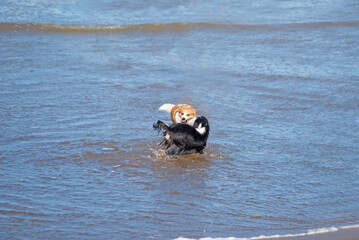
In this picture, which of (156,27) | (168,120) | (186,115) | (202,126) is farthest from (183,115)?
(156,27)

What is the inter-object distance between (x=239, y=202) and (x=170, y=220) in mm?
774

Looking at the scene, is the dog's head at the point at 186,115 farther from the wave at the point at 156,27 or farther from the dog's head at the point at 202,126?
the wave at the point at 156,27

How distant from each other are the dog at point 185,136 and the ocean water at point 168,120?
184mm

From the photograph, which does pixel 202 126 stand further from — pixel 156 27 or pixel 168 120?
pixel 156 27

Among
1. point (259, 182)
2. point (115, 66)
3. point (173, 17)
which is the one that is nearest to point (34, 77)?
point (115, 66)

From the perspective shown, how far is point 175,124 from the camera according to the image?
645cm

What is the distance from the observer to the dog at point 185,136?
6.35m

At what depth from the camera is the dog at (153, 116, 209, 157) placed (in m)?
6.35

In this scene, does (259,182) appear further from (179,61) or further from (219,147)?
(179,61)

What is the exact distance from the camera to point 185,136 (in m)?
6.36

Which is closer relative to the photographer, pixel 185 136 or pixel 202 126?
pixel 185 136

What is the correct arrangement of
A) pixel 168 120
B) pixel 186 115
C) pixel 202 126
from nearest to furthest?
pixel 202 126
pixel 186 115
pixel 168 120

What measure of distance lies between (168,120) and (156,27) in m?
7.47

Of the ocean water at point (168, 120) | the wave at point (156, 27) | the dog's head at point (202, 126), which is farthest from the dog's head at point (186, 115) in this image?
the wave at point (156, 27)
